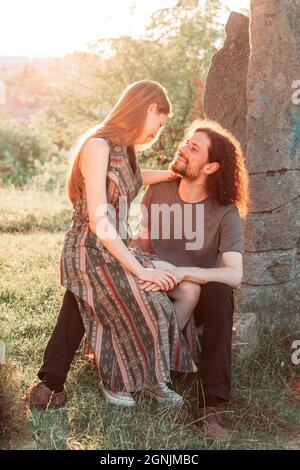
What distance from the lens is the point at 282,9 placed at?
4633mm

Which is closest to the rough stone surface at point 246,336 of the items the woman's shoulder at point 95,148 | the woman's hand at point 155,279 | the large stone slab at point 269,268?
the large stone slab at point 269,268

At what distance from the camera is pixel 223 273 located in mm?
3811

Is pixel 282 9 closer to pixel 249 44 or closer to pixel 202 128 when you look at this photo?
pixel 249 44

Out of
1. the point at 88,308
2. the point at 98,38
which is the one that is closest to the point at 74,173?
the point at 88,308

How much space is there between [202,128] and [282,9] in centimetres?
109

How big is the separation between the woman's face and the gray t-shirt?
1.61ft

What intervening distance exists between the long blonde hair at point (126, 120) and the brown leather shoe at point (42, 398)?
3.26ft

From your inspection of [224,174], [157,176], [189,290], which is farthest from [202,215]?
[189,290]

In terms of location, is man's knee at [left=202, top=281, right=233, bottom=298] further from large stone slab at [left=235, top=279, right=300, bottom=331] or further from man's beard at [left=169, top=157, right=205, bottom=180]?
large stone slab at [left=235, top=279, right=300, bottom=331]

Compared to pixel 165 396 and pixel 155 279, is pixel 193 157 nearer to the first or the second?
pixel 155 279

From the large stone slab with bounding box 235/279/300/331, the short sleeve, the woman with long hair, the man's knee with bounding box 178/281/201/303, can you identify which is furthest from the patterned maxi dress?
the large stone slab with bounding box 235/279/300/331

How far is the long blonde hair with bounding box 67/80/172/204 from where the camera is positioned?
372cm

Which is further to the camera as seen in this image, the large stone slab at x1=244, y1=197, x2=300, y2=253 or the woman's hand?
the large stone slab at x1=244, y1=197, x2=300, y2=253

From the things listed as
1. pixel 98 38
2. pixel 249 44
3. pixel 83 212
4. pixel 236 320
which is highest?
pixel 98 38
